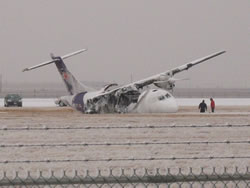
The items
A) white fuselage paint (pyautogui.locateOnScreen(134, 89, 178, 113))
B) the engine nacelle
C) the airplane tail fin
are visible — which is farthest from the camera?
the airplane tail fin

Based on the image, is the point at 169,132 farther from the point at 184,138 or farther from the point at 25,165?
the point at 25,165

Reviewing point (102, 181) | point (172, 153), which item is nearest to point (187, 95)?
point (172, 153)

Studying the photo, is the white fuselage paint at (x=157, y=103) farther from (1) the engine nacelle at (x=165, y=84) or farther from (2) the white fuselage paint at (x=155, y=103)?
(1) the engine nacelle at (x=165, y=84)

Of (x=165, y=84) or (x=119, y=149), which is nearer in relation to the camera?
(x=119, y=149)

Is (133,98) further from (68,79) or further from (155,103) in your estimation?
(68,79)

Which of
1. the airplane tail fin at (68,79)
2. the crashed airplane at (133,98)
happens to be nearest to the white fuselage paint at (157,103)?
the crashed airplane at (133,98)

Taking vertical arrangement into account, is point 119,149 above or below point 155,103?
above

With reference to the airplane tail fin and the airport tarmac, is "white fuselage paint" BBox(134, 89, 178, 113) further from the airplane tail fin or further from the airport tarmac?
the airport tarmac

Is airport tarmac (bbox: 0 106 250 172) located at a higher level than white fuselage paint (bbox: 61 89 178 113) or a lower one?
higher

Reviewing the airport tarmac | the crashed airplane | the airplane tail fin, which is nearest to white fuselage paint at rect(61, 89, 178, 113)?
the crashed airplane

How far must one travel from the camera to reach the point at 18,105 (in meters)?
83.4

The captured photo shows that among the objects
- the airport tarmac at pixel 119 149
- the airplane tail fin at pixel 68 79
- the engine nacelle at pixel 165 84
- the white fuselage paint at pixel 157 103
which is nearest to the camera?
the airport tarmac at pixel 119 149

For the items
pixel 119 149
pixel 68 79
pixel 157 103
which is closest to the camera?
pixel 119 149

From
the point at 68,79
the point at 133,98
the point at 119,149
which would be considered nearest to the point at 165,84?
the point at 133,98
